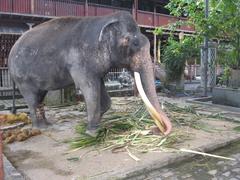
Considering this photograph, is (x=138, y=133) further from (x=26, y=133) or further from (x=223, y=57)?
(x=223, y=57)

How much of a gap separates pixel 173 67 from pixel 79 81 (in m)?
7.81

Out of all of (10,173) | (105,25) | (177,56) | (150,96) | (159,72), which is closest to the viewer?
(10,173)

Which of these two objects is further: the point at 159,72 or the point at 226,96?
the point at 159,72

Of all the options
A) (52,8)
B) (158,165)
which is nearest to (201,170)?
(158,165)

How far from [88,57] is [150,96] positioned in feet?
3.70

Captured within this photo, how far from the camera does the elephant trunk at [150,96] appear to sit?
4941 millimetres

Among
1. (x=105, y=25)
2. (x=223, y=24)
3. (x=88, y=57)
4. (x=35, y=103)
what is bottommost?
(x=35, y=103)

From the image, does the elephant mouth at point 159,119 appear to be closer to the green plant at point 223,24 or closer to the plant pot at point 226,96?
the plant pot at point 226,96

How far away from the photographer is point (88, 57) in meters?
5.31

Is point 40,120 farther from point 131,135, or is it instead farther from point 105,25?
point 105,25

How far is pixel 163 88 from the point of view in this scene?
41.4 ft

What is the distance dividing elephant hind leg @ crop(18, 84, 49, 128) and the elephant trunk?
191cm

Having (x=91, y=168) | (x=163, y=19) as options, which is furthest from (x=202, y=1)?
(x=163, y=19)

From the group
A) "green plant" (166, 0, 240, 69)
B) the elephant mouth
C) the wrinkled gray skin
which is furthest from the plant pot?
the elephant mouth
